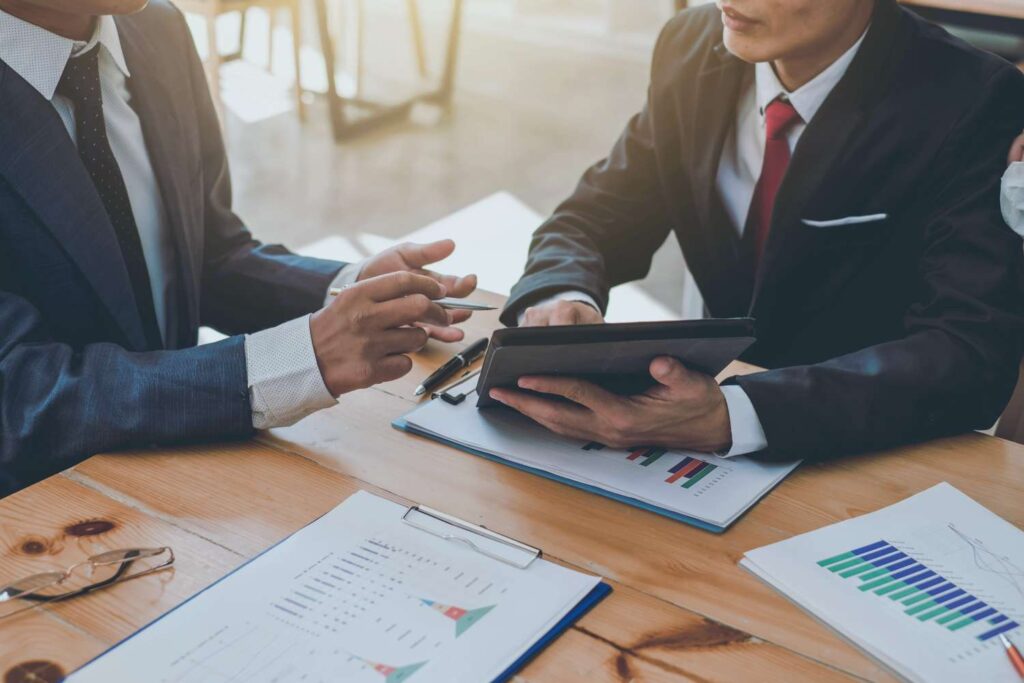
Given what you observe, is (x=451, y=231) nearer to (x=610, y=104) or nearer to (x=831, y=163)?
(x=610, y=104)

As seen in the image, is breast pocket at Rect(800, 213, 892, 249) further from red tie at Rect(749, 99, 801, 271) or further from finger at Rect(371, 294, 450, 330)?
finger at Rect(371, 294, 450, 330)

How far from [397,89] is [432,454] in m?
4.55

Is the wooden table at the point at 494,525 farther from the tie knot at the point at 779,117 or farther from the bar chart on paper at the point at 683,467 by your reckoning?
the tie knot at the point at 779,117

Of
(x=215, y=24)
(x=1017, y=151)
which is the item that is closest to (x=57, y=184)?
(x=1017, y=151)

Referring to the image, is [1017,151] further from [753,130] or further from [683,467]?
[683,467]

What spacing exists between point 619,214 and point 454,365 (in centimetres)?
56

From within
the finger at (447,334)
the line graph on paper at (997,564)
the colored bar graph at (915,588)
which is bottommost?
the finger at (447,334)

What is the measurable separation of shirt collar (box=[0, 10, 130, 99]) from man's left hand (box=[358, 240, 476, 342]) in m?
0.44

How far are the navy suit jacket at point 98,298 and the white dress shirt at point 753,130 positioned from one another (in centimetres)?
46

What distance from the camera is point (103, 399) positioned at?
1077 millimetres

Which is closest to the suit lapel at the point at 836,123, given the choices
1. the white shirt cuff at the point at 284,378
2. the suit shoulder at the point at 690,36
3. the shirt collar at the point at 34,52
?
the suit shoulder at the point at 690,36

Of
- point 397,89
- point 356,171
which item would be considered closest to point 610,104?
point 397,89

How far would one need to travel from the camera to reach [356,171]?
4.34 metres

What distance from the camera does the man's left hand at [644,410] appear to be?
1.09 m
